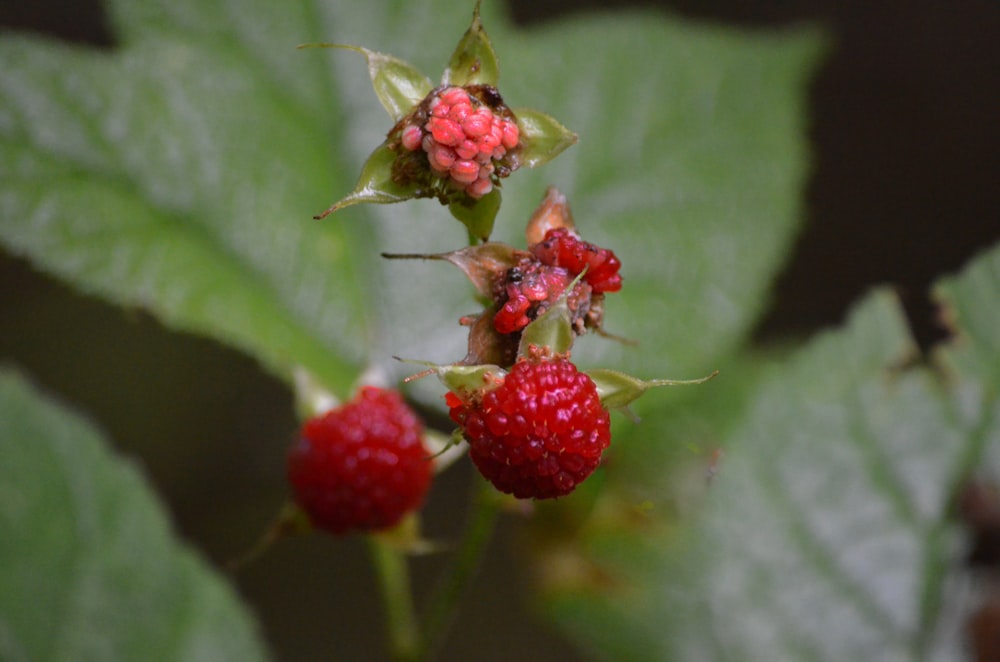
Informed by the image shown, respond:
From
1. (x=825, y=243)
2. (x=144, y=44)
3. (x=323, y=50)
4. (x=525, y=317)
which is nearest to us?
(x=525, y=317)

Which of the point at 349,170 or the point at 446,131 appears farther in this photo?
the point at 349,170

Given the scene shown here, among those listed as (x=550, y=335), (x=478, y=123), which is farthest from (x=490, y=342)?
(x=478, y=123)

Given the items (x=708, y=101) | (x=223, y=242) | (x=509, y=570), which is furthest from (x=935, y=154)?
(x=223, y=242)

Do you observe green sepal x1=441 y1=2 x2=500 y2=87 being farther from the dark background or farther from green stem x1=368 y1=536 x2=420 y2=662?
the dark background

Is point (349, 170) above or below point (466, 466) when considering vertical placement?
above

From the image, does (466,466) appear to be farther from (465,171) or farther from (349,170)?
(465,171)

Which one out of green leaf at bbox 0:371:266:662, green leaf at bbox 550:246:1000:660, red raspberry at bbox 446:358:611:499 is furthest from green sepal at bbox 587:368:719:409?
green leaf at bbox 0:371:266:662

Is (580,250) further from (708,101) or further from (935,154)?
(935,154)
